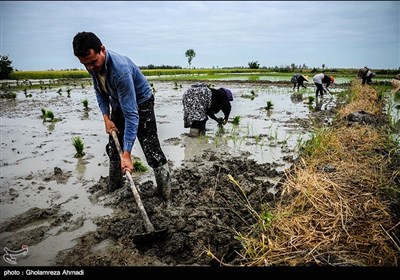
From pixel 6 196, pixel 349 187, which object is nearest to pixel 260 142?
pixel 349 187

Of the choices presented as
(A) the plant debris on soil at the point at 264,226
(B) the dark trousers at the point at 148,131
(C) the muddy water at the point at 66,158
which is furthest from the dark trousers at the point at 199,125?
(B) the dark trousers at the point at 148,131

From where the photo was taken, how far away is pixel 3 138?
604 centimetres

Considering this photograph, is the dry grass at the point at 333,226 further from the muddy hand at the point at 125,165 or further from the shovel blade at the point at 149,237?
the muddy hand at the point at 125,165

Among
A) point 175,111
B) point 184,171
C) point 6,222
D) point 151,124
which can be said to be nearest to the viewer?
point 6,222

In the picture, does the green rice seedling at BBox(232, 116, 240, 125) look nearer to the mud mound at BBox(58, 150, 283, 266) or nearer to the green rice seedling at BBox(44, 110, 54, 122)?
the mud mound at BBox(58, 150, 283, 266)

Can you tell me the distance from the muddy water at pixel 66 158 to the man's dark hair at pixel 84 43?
5.63 ft

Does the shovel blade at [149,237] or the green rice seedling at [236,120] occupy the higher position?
the green rice seedling at [236,120]

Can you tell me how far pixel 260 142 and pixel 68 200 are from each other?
4.00 metres

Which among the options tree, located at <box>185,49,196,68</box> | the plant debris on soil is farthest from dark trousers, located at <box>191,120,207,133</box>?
tree, located at <box>185,49,196,68</box>

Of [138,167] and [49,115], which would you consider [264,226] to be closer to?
[138,167]

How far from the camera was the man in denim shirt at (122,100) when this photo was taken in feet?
7.32

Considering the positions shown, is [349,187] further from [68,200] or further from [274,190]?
[68,200]

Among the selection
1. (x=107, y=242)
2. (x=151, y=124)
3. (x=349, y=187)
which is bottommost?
(x=107, y=242)

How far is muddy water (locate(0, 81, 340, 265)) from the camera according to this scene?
2.65m
